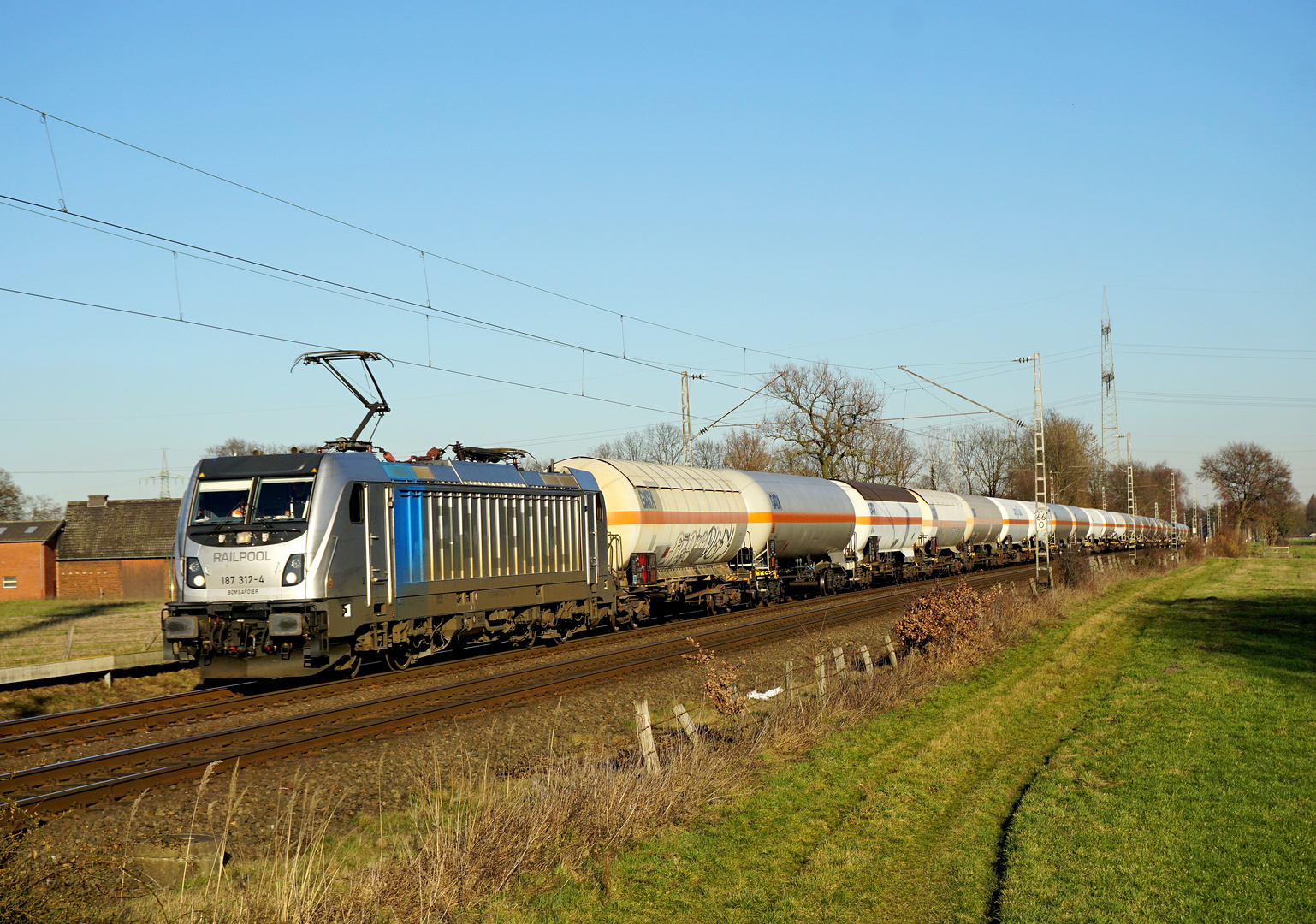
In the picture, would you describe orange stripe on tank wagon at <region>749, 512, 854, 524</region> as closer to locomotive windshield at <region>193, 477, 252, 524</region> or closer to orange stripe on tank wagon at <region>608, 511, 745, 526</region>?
orange stripe on tank wagon at <region>608, 511, 745, 526</region>

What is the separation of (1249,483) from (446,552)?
11844cm

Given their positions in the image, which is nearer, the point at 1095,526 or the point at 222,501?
the point at 222,501

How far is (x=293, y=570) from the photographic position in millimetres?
15188

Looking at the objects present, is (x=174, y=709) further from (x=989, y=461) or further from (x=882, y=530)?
(x=989, y=461)

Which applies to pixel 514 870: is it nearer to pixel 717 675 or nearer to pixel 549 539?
pixel 717 675

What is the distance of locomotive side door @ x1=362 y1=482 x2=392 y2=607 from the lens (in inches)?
647

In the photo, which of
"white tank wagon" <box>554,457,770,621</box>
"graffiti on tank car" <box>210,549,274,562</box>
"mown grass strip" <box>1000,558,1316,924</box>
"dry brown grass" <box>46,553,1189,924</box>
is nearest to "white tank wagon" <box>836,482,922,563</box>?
"white tank wagon" <box>554,457,770,621</box>

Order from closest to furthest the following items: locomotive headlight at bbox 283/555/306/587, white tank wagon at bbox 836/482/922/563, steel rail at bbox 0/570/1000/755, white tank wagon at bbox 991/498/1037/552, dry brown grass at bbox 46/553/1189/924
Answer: dry brown grass at bbox 46/553/1189/924, steel rail at bbox 0/570/1000/755, locomotive headlight at bbox 283/555/306/587, white tank wagon at bbox 836/482/922/563, white tank wagon at bbox 991/498/1037/552

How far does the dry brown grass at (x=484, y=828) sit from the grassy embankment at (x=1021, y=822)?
0.30 metres

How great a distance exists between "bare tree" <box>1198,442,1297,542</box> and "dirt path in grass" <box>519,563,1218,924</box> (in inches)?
4390

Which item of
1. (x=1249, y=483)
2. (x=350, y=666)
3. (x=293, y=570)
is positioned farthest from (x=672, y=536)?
(x=1249, y=483)

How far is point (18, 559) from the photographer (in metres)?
61.8

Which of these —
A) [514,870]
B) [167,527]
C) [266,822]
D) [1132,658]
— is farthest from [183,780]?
[167,527]

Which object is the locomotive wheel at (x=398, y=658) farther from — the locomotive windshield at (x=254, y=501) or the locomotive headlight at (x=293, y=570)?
the locomotive windshield at (x=254, y=501)
